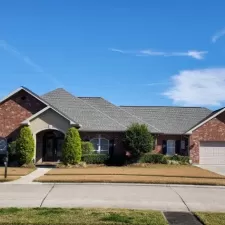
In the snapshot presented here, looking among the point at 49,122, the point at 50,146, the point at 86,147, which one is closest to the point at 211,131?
the point at 86,147

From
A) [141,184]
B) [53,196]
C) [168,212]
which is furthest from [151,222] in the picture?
[141,184]

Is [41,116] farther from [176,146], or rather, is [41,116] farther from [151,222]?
[151,222]

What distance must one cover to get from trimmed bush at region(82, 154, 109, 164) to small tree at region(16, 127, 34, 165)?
4304 millimetres

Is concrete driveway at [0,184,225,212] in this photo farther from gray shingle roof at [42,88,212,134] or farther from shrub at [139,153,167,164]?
gray shingle roof at [42,88,212,134]

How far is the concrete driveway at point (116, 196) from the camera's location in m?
12.8

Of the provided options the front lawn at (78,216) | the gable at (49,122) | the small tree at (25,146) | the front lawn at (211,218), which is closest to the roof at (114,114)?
the gable at (49,122)

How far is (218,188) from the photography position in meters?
18.3

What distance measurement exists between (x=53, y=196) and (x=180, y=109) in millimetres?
31826

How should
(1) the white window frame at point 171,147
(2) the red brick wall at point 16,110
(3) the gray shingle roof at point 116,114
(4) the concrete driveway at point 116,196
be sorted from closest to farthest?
(4) the concrete driveway at point 116,196, (2) the red brick wall at point 16,110, (3) the gray shingle roof at point 116,114, (1) the white window frame at point 171,147

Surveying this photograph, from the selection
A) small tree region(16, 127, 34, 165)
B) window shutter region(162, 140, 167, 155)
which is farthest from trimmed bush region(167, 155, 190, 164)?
small tree region(16, 127, 34, 165)

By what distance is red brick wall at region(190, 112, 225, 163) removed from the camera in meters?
38.0

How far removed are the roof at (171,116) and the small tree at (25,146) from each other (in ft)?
42.5

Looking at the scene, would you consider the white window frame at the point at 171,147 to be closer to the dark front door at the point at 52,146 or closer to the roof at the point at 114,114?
the roof at the point at 114,114

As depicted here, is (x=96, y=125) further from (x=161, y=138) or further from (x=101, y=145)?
(x=161, y=138)
